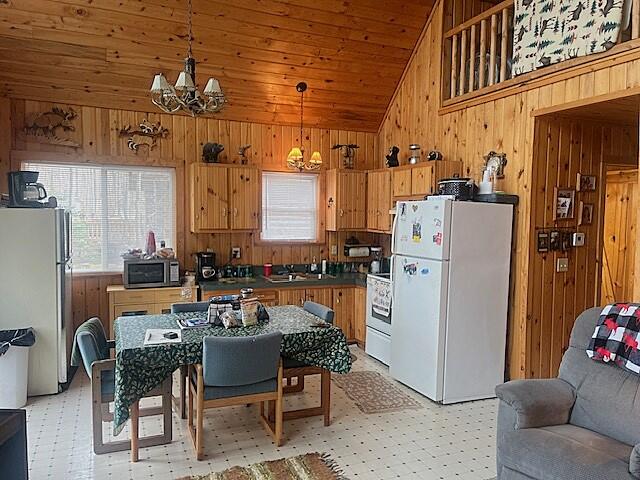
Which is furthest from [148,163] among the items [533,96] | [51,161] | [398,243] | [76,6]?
[533,96]

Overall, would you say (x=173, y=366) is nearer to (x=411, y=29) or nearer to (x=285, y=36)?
(x=285, y=36)

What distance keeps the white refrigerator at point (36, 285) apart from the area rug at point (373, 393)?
2525mm

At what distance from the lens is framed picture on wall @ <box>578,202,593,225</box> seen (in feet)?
14.5

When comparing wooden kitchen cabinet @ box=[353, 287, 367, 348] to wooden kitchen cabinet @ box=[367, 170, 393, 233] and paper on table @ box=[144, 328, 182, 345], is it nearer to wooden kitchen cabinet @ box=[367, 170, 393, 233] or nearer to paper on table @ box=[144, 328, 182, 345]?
wooden kitchen cabinet @ box=[367, 170, 393, 233]

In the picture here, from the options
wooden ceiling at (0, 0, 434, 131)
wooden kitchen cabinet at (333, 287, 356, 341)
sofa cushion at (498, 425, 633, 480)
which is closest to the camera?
sofa cushion at (498, 425, 633, 480)

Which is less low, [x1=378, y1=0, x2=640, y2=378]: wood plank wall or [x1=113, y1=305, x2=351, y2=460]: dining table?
[x1=378, y1=0, x2=640, y2=378]: wood plank wall

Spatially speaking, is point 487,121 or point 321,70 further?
point 321,70

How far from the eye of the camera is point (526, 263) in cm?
420

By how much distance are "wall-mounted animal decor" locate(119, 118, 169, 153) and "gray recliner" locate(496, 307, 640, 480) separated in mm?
4326

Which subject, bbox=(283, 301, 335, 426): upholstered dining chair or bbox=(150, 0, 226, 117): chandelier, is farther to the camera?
bbox=(283, 301, 335, 426): upholstered dining chair

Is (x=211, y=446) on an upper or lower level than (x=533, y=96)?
lower

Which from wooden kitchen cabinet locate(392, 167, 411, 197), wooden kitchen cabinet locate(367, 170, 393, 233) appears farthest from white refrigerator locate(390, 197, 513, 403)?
wooden kitchen cabinet locate(367, 170, 393, 233)

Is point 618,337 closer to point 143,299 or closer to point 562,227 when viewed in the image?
point 562,227

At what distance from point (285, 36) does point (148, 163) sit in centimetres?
201
